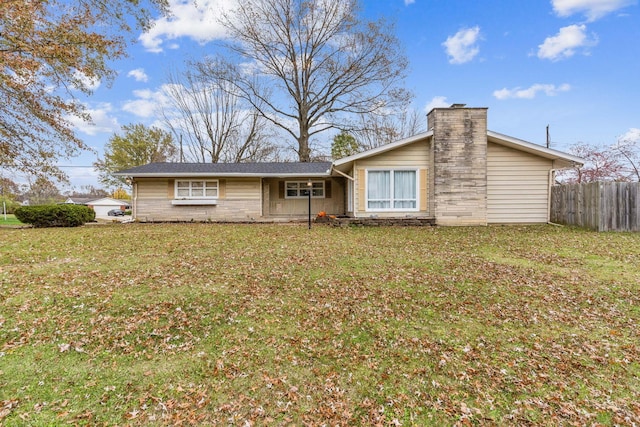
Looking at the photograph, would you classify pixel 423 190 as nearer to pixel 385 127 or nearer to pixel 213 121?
pixel 385 127

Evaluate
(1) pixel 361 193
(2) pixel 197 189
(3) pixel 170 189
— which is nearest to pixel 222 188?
(2) pixel 197 189

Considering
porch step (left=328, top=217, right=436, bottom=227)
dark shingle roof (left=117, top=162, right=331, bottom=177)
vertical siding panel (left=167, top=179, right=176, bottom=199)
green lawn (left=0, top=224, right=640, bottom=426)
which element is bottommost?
green lawn (left=0, top=224, right=640, bottom=426)

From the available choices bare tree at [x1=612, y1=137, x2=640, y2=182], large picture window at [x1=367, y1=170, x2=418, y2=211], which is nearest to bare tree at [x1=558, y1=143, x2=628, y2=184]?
bare tree at [x1=612, y1=137, x2=640, y2=182]

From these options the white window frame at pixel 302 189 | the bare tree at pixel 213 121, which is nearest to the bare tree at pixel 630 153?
the white window frame at pixel 302 189

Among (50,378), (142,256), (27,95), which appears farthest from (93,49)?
(50,378)

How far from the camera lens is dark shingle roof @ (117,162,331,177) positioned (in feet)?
48.3

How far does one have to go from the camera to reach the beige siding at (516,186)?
12.1 m

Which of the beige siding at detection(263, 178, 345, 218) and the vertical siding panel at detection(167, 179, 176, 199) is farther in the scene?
the beige siding at detection(263, 178, 345, 218)

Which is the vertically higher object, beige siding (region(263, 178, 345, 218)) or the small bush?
beige siding (region(263, 178, 345, 218))

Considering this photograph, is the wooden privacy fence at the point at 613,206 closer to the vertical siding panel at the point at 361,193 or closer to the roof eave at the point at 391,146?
the roof eave at the point at 391,146

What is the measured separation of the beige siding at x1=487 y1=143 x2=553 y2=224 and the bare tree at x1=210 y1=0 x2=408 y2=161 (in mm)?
12466

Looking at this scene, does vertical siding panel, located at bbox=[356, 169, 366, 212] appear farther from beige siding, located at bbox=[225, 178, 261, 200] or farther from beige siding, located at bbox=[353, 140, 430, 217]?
beige siding, located at bbox=[225, 178, 261, 200]

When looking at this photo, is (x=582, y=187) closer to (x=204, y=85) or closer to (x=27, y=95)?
(x=27, y=95)

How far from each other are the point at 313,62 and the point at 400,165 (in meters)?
14.9
